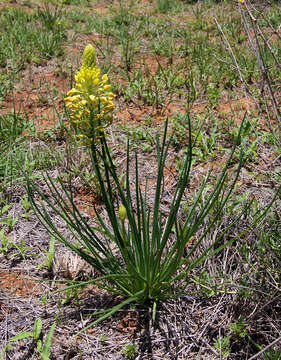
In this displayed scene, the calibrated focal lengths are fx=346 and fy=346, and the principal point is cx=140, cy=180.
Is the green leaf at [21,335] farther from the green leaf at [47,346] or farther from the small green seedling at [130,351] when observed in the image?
the small green seedling at [130,351]

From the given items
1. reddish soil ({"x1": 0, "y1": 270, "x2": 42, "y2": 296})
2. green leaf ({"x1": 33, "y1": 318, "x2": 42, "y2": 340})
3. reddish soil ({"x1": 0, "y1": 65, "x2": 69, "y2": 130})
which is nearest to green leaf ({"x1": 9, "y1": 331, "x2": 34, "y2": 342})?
green leaf ({"x1": 33, "y1": 318, "x2": 42, "y2": 340})

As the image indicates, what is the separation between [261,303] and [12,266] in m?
1.41

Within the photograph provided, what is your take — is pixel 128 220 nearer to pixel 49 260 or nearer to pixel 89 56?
pixel 49 260

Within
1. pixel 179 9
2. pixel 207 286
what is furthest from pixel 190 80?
pixel 179 9

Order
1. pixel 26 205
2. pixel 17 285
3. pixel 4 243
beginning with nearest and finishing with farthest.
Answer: pixel 17 285 < pixel 4 243 < pixel 26 205

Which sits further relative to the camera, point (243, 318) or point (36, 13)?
point (36, 13)

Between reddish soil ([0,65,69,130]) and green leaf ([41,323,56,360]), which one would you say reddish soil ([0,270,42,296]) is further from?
reddish soil ([0,65,69,130])

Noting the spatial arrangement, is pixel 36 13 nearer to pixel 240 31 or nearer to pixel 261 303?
pixel 240 31

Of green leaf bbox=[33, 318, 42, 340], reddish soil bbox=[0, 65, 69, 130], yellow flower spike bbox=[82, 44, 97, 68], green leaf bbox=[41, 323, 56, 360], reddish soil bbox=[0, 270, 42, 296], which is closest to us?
yellow flower spike bbox=[82, 44, 97, 68]

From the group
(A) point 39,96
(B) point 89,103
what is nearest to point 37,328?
A: (B) point 89,103

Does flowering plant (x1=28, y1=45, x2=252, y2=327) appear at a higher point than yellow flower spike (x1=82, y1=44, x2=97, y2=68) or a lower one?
lower

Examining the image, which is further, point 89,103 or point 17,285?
point 17,285

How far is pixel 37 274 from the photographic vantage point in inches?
80.2

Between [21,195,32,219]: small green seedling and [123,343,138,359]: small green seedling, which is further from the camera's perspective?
[21,195,32,219]: small green seedling
